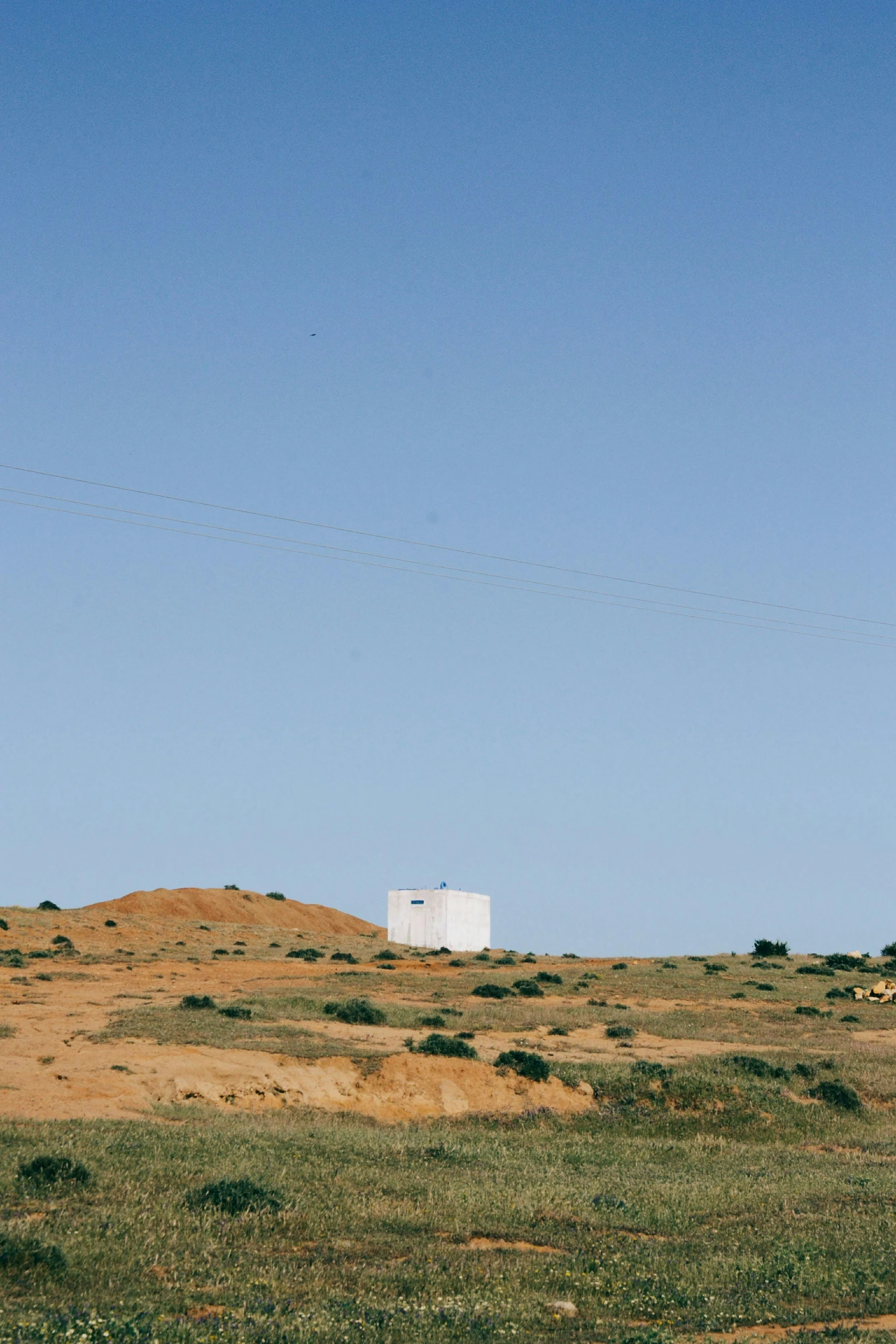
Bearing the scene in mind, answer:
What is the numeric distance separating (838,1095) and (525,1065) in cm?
729

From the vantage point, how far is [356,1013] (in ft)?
110

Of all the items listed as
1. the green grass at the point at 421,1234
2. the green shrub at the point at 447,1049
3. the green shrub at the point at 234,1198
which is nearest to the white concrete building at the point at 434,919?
the green shrub at the point at 447,1049

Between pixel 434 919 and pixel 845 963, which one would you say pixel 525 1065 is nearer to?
pixel 845 963

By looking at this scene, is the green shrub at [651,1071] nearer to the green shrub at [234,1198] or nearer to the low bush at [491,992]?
the green shrub at [234,1198]

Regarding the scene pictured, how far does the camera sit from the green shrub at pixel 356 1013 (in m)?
33.3

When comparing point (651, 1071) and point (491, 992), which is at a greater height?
point (651, 1071)

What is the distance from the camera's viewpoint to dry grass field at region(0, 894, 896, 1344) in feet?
33.8

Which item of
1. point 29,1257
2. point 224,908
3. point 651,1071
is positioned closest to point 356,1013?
point 651,1071

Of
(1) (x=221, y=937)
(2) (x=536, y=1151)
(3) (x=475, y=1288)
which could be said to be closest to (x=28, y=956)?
(1) (x=221, y=937)

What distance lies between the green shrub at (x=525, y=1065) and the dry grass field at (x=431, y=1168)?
0.23ft

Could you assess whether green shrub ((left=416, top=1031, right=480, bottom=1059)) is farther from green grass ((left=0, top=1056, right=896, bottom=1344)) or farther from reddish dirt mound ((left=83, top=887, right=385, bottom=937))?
reddish dirt mound ((left=83, top=887, right=385, bottom=937))

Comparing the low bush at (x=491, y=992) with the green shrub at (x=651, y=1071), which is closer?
the green shrub at (x=651, y=1071)

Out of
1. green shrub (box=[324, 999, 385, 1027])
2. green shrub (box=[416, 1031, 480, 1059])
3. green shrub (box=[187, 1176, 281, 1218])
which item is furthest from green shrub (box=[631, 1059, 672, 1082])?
green shrub (box=[187, 1176, 281, 1218])

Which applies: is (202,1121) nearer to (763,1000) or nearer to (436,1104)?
(436,1104)
